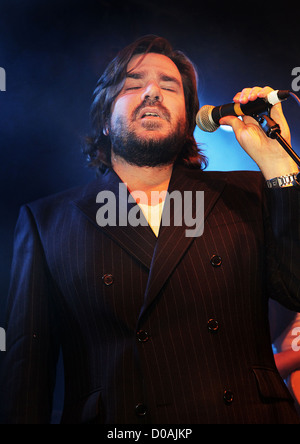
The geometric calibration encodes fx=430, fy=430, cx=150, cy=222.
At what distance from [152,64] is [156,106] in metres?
0.29

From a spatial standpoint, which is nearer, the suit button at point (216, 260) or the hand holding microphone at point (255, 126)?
the hand holding microphone at point (255, 126)

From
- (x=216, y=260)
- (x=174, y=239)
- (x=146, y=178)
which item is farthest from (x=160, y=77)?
(x=216, y=260)

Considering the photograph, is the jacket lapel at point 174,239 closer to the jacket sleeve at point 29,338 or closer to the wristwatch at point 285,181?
the wristwatch at point 285,181

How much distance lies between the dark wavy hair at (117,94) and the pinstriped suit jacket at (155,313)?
509 millimetres

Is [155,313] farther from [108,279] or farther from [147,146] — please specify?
[147,146]

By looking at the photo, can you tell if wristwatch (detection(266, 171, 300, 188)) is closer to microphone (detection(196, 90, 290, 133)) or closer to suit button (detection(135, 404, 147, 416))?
microphone (detection(196, 90, 290, 133))

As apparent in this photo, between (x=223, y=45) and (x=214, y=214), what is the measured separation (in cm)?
121

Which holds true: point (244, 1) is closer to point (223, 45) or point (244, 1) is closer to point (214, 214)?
point (223, 45)

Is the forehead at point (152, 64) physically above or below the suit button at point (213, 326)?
above

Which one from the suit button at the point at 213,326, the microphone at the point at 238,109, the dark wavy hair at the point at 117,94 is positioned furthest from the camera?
the dark wavy hair at the point at 117,94

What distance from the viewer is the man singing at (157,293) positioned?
1.54 meters

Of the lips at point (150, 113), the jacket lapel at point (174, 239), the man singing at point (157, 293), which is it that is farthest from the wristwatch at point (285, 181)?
the lips at point (150, 113)

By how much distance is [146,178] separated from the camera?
2.13 metres

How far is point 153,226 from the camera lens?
1.91 m
